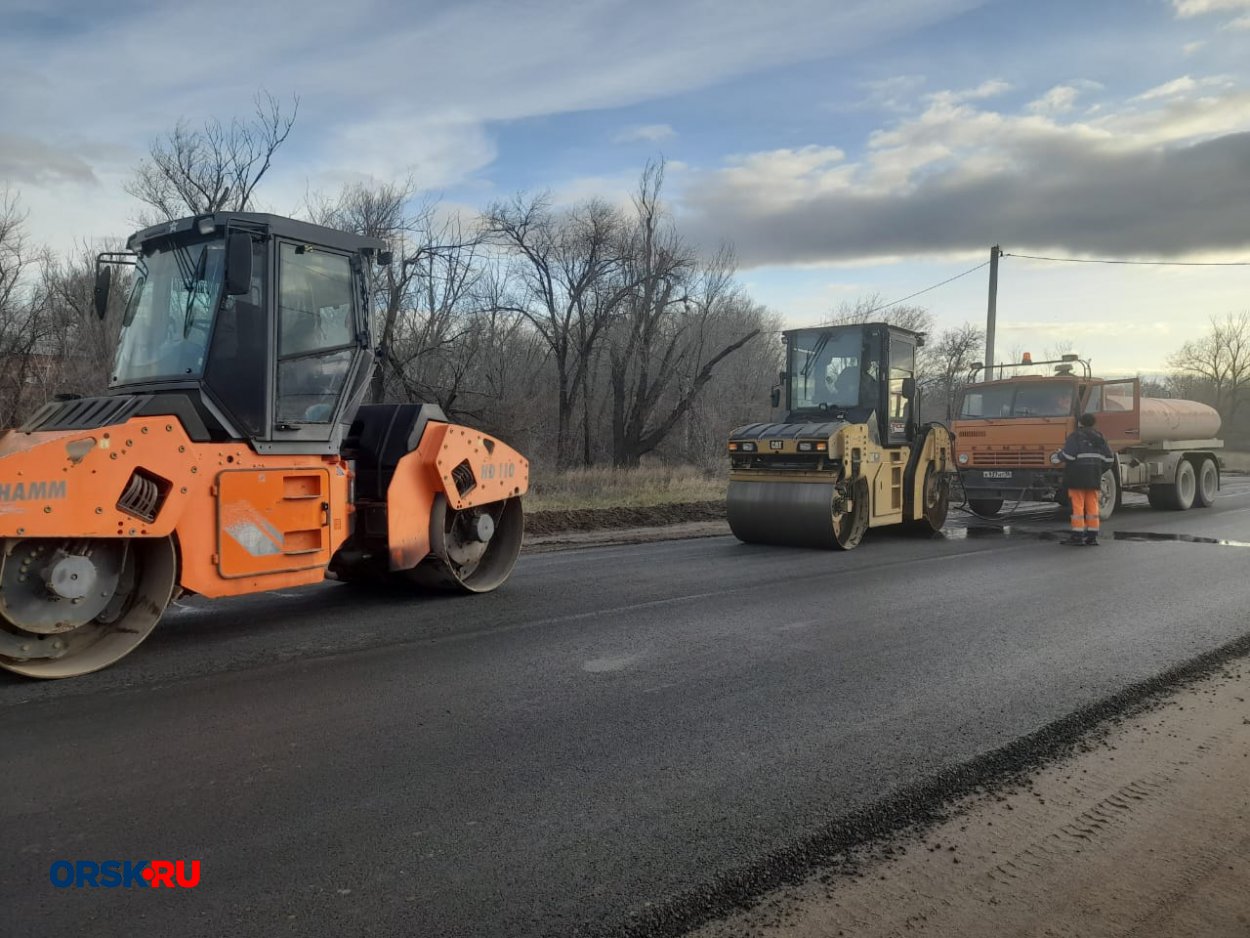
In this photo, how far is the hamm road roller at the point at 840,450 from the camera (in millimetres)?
10852

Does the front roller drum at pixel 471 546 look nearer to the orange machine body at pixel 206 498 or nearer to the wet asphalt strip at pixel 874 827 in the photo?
the orange machine body at pixel 206 498

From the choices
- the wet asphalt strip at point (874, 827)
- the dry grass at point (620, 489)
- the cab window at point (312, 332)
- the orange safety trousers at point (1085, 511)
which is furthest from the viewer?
the dry grass at point (620, 489)

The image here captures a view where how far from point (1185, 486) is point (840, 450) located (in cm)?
1071

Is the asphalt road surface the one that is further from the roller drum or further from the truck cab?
the truck cab

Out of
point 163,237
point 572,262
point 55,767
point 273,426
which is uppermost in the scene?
point 572,262

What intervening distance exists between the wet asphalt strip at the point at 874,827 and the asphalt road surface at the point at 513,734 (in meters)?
0.06

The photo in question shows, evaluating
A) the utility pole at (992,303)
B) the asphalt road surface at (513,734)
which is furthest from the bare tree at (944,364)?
the asphalt road surface at (513,734)

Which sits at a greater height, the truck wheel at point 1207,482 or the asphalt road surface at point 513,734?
the truck wheel at point 1207,482

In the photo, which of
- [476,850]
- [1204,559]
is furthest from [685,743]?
[1204,559]

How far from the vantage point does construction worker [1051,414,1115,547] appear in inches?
463

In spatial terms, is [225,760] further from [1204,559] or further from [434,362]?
[434,362]

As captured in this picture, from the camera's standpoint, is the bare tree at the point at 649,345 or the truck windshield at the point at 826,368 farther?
the bare tree at the point at 649,345

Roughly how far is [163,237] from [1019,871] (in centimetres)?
608

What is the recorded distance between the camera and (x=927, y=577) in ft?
29.5
